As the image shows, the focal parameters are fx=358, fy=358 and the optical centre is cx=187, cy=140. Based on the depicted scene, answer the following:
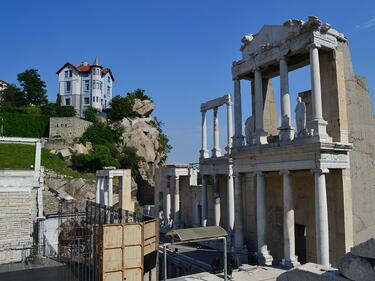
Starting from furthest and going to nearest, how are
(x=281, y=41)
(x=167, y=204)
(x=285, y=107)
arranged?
1. (x=167, y=204)
2. (x=281, y=41)
3. (x=285, y=107)

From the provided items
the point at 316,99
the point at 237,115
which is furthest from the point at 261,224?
the point at 316,99

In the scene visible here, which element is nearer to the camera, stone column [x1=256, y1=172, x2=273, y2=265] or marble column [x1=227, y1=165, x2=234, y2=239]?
stone column [x1=256, y1=172, x2=273, y2=265]

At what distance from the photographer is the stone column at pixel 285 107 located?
14.9 metres

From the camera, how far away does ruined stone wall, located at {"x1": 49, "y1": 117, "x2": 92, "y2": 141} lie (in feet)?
150

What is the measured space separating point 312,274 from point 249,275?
9.42 metres

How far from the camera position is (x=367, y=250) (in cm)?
433

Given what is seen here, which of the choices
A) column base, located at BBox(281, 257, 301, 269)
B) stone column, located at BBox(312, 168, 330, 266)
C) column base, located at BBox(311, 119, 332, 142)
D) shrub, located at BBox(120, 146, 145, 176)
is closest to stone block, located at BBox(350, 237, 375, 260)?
stone column, located at BBox(312, 168, 330, 266)

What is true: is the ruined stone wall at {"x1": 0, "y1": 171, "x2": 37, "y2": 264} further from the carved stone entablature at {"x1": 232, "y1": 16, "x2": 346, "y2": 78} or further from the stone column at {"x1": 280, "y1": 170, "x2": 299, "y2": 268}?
the carved stone entablature at {"x1": 232, "y1": 16, "x2": 346, "y2": 78}

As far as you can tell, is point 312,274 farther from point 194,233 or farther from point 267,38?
point 267,38

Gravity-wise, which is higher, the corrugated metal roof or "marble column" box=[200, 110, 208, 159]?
"marble column" box=[200, 110, 208, 159]

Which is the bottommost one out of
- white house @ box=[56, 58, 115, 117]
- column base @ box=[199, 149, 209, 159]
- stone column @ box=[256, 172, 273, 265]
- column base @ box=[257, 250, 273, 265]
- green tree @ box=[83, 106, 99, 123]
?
column base @ box=[257, 250, 273, 265]

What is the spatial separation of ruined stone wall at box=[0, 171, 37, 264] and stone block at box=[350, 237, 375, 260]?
19.9 metres

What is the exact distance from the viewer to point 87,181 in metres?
37.3

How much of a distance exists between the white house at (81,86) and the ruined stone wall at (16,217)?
131 ft
